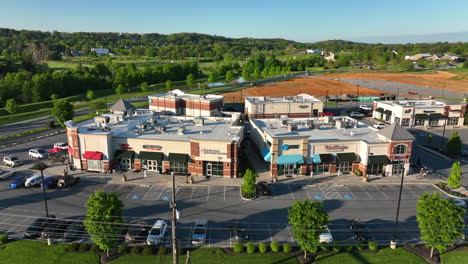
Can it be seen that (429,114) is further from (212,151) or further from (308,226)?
(308,226)

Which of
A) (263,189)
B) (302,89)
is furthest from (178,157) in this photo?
(302,89)

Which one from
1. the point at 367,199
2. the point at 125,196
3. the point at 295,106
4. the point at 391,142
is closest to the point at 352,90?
the point at 295,106

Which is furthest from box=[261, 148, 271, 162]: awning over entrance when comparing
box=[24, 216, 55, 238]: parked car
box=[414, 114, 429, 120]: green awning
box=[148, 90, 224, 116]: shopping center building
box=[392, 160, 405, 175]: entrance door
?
box=[414, 114, 429, 120]: green awning

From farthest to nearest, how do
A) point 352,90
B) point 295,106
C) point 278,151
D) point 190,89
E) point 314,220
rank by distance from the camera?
point 190,89, point 352,90, point 295,106, point 278,151, point 314,220

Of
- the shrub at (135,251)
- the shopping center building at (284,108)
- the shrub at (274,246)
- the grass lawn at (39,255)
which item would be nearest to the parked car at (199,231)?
the shrub at (135,251)

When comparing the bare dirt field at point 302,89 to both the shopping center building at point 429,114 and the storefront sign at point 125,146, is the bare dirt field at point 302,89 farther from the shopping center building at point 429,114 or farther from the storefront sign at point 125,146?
the storefront sign at point 125,146

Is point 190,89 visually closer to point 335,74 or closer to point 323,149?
point 335,74

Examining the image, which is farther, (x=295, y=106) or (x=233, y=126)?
(x=295, y=106)
